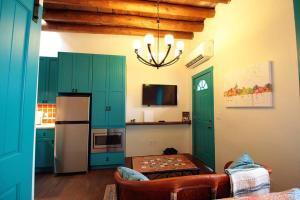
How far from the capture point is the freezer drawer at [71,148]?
3258 mm

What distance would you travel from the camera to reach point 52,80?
3600mm

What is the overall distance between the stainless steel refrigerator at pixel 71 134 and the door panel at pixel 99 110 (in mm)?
172

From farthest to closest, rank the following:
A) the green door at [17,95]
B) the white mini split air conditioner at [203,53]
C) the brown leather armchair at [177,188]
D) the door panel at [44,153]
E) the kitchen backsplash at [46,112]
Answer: the kitchen backsplash at [46,112], the door panel at [44,153], the white mini split air conditioner at [203,53], the brown leather armchair at [177,188], the green door at [17,95]

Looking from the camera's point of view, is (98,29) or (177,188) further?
(98,29)

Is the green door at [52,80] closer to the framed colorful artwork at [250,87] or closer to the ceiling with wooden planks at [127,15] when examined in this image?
the ceiling with wooden planks at [127,15]

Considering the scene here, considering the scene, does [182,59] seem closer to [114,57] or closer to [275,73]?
[114,57]

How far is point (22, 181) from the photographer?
1.12 metres

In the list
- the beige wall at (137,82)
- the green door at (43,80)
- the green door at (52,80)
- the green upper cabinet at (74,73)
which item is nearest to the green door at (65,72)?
the green upper cabinet at (74,73)

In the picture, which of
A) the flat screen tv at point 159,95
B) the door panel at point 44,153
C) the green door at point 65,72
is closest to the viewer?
the door panel at point 44,153

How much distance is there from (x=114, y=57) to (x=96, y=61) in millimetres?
407

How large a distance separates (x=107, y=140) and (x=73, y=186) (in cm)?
105

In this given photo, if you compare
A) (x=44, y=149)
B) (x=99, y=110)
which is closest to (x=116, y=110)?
(x=99, y=110)

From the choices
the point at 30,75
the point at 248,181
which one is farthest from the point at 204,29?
the point at 30,75

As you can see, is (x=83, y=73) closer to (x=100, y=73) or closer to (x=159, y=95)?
(x=100, y=73)
